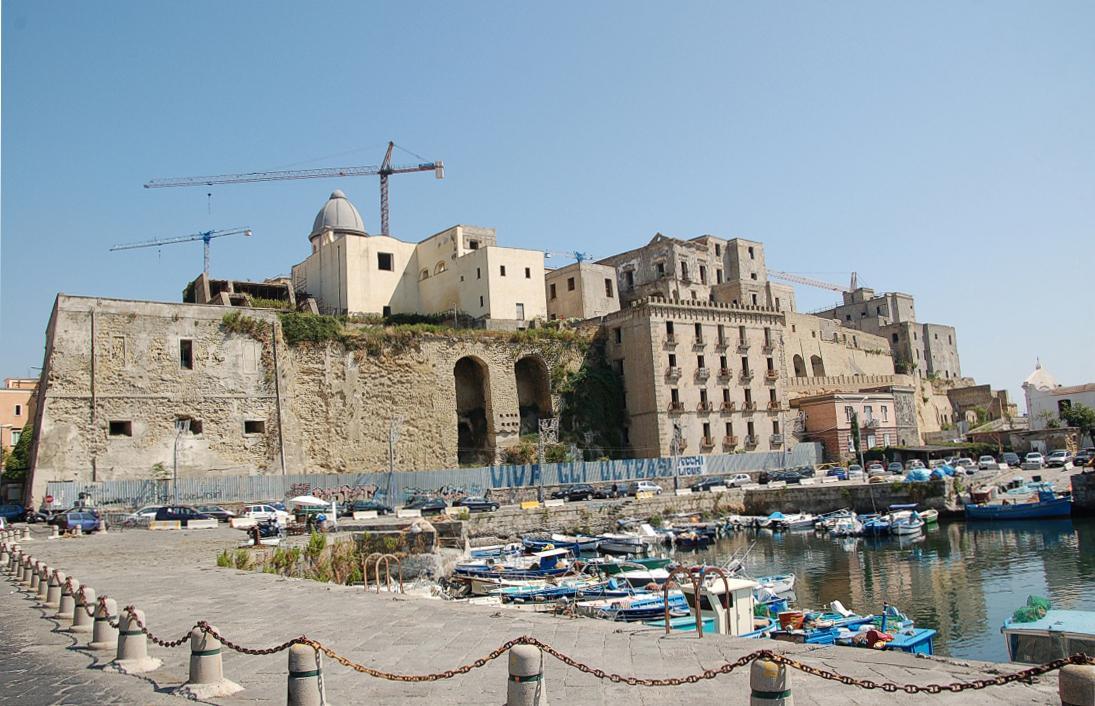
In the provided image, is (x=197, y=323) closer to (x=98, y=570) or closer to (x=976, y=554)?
(x=98, y=570)

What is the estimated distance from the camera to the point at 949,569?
2800cm

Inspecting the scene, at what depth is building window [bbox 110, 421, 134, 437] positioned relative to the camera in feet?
122

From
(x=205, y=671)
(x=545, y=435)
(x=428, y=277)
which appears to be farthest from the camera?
(x=428, y=277)

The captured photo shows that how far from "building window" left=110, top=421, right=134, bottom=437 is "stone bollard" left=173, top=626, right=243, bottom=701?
33.2m

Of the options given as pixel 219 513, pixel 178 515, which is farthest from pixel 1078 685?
pixel 219 513

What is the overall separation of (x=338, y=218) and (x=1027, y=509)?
44.2m

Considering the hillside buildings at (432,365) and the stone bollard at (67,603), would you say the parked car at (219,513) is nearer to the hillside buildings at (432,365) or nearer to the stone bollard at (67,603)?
the hillside buildings at (432,365)

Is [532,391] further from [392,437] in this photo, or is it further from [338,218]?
[338,218]

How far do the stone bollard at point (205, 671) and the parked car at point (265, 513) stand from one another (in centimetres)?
2419

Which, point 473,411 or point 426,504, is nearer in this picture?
point 426,504

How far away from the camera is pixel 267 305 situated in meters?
46.0

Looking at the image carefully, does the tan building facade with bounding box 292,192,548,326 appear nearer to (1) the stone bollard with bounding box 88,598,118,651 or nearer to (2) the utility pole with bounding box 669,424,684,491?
(2) the utility pole with bounding box 669,424,684,491

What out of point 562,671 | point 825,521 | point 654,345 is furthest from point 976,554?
point 562,671

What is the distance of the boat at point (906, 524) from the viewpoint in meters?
35.8
